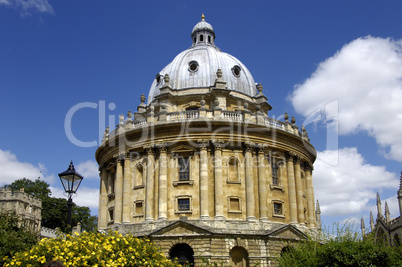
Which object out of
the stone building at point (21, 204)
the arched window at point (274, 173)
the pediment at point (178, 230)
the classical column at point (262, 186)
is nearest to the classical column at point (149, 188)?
the pediment at point (178, 230)

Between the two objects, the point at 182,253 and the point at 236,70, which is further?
the point at 236,70

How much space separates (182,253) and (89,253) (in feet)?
58.3

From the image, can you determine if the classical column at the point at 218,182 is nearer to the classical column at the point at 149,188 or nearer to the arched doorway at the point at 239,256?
the arched doorway at the point at 239,256

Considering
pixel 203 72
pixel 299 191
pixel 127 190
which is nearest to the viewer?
pixel 127 190

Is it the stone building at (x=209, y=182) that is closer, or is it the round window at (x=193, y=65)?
the stone building at (x=209, y=182)

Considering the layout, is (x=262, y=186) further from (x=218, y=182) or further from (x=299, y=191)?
(x=299, y=191)

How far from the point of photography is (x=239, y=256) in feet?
120

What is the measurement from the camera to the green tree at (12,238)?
86.3 feet

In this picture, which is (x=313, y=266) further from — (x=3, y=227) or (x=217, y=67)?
(x=217, y=67)

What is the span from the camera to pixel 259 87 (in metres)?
49.5

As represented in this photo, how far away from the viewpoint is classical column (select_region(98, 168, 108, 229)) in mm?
44156

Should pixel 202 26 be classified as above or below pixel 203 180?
above

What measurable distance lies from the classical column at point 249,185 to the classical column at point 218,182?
2271mm

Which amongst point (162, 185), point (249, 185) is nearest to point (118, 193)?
point (162, 185)
